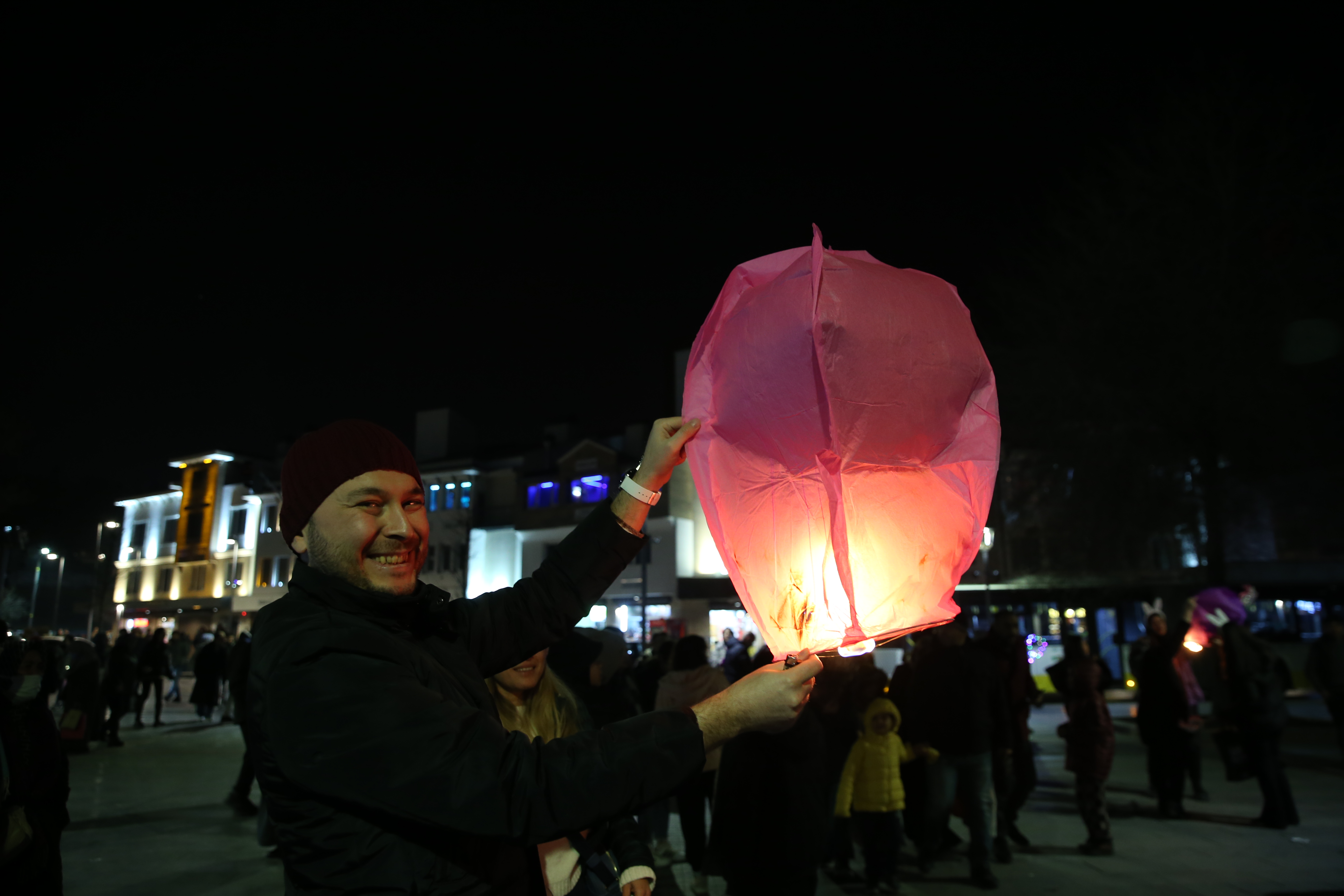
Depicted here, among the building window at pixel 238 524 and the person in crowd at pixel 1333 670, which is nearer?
the person in crowd at pixel 1333 670

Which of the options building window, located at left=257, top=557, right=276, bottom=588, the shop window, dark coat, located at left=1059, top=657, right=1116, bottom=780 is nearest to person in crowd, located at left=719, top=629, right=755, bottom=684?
dark coat, located at left=1059, top=657, right=1116, bottom=780

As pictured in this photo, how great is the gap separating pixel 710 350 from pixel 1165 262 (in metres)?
18.8

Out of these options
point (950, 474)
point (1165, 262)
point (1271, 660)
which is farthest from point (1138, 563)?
point (950, 474)

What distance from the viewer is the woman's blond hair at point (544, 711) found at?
345cm

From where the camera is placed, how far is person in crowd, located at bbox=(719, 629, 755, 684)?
869 cm

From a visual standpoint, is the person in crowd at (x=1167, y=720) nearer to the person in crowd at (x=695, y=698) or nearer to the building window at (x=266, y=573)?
the person in crowd at (x=695, y=698)

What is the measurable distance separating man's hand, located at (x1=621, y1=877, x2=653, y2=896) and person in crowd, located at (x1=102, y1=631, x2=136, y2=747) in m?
14.0

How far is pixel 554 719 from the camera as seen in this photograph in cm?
356

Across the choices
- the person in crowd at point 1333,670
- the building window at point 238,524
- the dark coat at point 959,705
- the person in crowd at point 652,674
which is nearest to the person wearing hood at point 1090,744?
the dark coat at point 959,705

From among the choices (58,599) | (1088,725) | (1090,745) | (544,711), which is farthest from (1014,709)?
(58,599)

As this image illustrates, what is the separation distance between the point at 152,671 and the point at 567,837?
18040mm

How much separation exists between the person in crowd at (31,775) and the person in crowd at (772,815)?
3277 mm

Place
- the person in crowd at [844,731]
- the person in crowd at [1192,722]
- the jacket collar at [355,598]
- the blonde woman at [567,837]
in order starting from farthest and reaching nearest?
the person in crowd at [1192,722], the person in crowd at [844,731], the blonde woman at [567,837], the jacket collar at [355,598]

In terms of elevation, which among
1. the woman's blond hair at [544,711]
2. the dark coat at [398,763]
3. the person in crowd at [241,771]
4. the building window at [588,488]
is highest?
the building window at [588,488]
